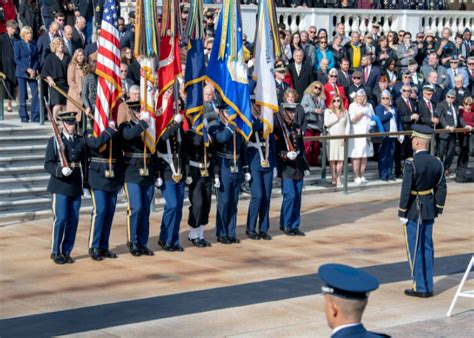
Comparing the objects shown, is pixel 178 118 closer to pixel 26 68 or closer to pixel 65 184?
pixel 65 184

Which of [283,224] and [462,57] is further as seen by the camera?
[462,57]

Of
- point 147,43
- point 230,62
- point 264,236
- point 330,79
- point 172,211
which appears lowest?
point 264,236

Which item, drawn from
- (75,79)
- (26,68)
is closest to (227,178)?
(75,79)

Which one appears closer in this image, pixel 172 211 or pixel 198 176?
pixel 172 211

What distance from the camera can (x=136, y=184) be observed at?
13148mm

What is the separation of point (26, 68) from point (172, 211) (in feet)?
18.6

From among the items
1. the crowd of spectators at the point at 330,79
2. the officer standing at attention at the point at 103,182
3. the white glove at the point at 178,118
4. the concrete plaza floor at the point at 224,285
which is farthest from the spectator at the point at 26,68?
the officer standing at attention at the point at 103,182

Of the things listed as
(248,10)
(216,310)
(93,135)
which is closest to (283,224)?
(93,135)

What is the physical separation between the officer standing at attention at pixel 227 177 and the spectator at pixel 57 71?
406cm

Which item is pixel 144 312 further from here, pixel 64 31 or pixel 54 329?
pixel 64 31

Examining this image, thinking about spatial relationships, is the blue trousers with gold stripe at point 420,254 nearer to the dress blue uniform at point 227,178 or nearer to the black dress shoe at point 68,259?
the dress blue uniform at point 227,178

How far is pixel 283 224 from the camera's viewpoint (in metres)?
14.9

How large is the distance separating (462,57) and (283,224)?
36.4 ft

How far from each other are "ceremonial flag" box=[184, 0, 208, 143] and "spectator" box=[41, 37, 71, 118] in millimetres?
3586
